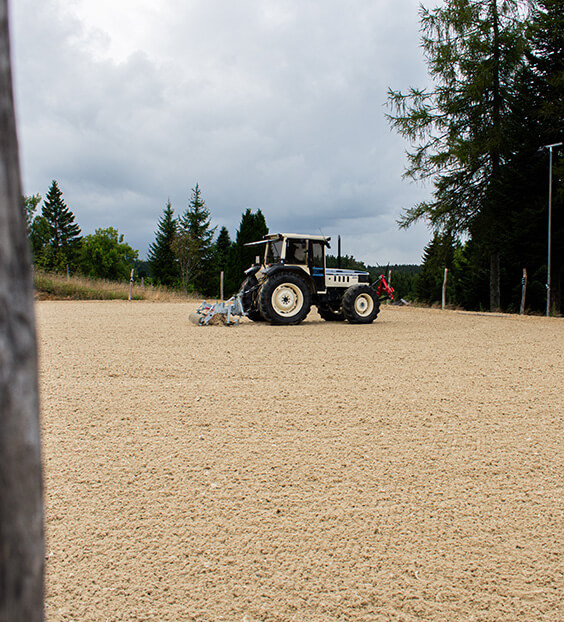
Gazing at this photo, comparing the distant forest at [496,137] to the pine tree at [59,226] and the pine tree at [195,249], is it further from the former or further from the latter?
the pine tree at [59,226]

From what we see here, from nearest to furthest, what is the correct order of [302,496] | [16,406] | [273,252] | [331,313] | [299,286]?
[16,406], [302,496], [299,286], [273,252], [331,313]

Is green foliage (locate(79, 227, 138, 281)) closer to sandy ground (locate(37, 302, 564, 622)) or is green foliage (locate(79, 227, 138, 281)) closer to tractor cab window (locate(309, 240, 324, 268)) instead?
tractor cab window (locate(309, 240, 324, 268))

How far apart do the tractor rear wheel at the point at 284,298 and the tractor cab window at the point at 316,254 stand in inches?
28.6

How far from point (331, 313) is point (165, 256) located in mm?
48563

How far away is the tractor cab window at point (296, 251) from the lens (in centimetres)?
1314

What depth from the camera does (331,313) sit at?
568 inches

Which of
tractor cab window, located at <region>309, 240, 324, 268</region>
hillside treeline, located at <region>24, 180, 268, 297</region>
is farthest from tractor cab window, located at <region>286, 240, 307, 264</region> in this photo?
hillside treeline, located at <region>24, 180, 268, 297</region>

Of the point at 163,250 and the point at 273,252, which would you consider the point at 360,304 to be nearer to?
the point at 273,252

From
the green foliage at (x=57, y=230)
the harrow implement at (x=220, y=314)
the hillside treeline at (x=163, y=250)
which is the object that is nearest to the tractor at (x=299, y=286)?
the harrow implement at (x=220, y=314)

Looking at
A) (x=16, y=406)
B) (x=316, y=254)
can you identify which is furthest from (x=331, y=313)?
(x=16, y=406)

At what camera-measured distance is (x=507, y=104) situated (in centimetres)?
2398

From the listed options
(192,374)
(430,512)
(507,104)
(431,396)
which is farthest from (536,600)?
(507,104)

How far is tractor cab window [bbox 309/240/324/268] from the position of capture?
13.3 metres

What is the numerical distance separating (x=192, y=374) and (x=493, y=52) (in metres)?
23.5
